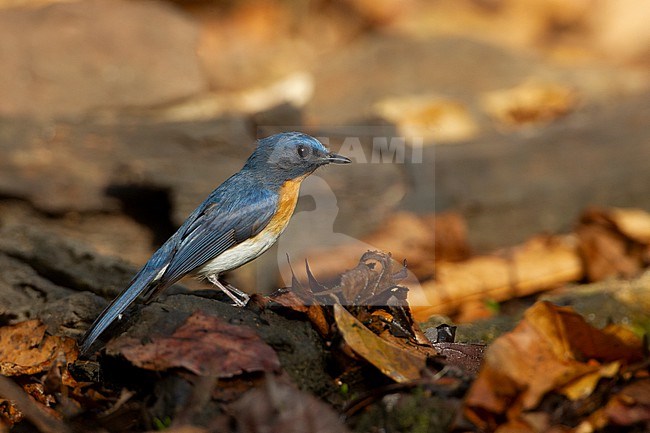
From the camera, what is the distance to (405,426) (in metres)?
2.75

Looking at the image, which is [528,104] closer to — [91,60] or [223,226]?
[91,60]

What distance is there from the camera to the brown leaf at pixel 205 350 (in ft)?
9.42

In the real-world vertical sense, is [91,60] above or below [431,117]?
above

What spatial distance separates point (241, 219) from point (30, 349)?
1201 mm

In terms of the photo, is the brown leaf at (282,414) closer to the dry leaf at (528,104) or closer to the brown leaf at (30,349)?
the brown leaf at (30,349)

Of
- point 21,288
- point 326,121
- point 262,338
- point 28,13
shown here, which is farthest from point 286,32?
point 262,338

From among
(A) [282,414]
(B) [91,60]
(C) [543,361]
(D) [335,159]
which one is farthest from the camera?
(B) [91,60]

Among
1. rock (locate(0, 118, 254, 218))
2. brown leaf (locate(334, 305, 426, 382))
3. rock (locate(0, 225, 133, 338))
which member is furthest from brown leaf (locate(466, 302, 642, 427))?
rock (locate(0, 118, 254, 218))

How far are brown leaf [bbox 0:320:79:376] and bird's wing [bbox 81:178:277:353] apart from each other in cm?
48

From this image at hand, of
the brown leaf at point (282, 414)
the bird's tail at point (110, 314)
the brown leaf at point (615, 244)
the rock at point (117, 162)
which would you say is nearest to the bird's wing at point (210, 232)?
the bird's tail at point (110, 314)

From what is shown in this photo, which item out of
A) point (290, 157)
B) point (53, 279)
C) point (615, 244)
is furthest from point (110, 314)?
point (615, 244)

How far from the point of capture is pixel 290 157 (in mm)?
4391

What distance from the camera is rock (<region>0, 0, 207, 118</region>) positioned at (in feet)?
26.1

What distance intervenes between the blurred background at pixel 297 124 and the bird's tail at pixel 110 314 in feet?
8.89
